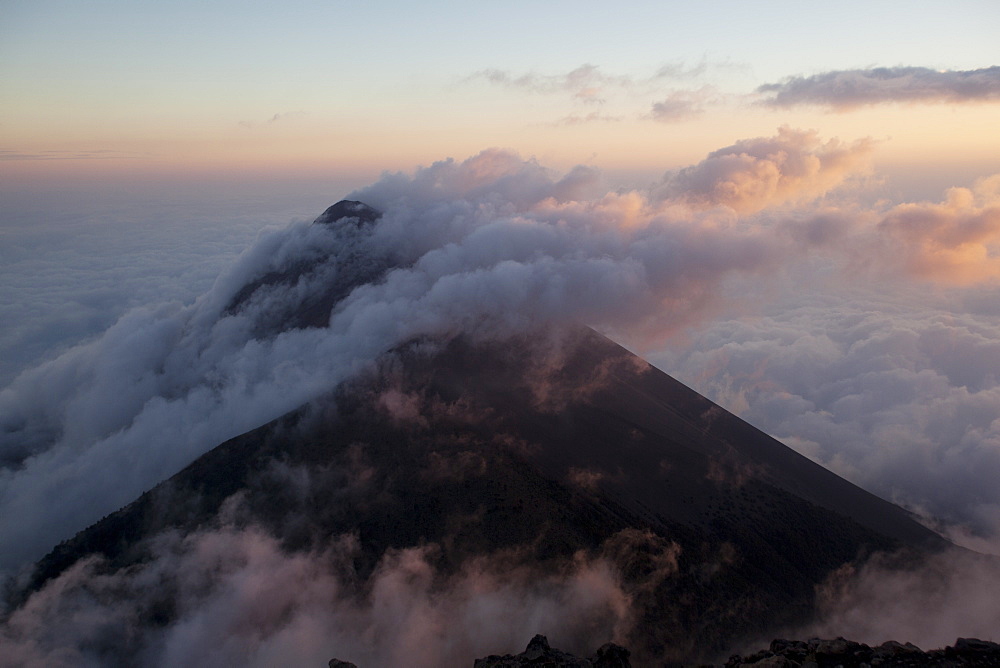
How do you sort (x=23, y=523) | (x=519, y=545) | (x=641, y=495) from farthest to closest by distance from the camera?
(x=23, y=523)
(x=641, y=495)
(x=519, y=545)

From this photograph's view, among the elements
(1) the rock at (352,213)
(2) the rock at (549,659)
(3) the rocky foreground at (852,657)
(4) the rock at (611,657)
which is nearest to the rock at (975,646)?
(3) the rocky foreground at (852,657)

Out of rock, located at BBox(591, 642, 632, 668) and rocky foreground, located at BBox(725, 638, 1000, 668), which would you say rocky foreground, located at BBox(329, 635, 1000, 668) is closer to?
rocky foreground, located at BBox(725, 638, 1000, 668)

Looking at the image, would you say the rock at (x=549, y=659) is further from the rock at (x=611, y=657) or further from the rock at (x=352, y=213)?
the rock at (x=352, y=213)

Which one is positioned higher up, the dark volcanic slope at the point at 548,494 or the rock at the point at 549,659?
the rock at the point at 549,659

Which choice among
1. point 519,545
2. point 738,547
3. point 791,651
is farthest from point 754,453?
point 791,651

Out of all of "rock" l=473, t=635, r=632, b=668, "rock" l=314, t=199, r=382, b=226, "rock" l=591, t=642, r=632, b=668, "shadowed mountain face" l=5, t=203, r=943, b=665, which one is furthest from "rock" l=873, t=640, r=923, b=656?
"rock" l=314, t=199, r=382, b=226

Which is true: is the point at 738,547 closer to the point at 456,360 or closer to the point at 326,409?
the point at 456,360

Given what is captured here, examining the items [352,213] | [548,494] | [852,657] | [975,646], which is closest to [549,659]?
[852,657]

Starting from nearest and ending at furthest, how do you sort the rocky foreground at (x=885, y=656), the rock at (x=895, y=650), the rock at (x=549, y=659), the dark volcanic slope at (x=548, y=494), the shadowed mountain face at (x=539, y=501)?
the rocky foreground at (x=885, y=656) < the rock at (x=895, y=650) < the rock at (x=549, y=659) < the shadowed mountain face at (x=539, y=501) < the dark volcanic slope at (x=548, y=494)
